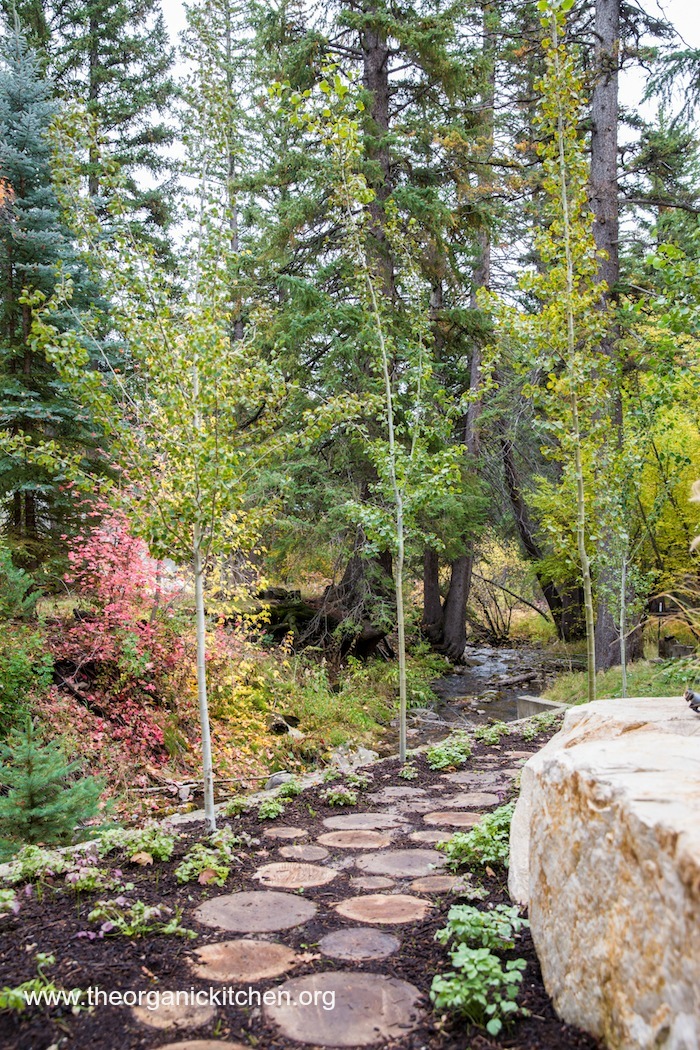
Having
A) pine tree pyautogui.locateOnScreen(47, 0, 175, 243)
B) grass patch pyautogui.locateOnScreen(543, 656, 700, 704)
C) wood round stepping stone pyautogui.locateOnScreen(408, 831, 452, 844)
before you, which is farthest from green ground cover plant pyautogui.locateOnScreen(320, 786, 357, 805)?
pine tree pyautogui.locateOnScreen(47, 0, 175, 243)

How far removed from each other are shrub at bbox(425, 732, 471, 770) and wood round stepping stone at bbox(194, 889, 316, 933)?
2.67 m

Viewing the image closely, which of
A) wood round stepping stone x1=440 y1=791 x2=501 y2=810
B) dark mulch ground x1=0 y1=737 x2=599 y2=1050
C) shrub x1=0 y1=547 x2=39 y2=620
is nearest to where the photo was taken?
dark mulch ground x1=0 y1=737 x2=599 y2=1050

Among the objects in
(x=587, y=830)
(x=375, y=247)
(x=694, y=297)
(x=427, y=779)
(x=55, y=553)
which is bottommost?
(x=427, y=779)

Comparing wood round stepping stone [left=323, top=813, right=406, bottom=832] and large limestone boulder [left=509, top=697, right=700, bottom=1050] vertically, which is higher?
large limestone boulder [left=509, top=697, right=700, bottom=1050]

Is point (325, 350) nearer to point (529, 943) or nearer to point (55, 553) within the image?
point (55, 553)

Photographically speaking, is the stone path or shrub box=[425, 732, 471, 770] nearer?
the stone path

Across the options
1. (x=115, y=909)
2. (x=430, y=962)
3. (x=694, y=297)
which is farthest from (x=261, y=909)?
(x=694, y=297)

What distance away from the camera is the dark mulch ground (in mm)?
1797

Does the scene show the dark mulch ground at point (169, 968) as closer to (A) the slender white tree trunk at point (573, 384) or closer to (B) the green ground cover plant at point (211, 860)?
(B) the green ground cover plant at point (211, 860)

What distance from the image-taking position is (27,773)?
3309 millimetres

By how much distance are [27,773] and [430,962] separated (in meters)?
2.07

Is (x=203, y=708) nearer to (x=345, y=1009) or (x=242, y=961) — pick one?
(x=242, y=961)

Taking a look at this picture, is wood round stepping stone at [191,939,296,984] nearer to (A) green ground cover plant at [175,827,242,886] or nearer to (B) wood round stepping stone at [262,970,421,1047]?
(B) wood round stepping stone at [262,970,421,1047]

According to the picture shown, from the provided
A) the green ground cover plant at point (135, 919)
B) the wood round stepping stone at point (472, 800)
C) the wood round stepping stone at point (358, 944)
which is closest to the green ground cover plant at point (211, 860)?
the green ground cover plant at point (135, 919)
